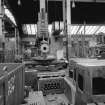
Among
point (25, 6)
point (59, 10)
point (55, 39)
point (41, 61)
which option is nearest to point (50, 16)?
point (59, 10)

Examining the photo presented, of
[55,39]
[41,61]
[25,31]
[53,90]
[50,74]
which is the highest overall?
[25,31]

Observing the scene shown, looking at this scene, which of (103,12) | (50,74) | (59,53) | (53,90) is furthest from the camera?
(103,12)

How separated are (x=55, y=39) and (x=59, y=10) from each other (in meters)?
3.62

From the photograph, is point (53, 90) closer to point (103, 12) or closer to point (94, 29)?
point (103, 12)

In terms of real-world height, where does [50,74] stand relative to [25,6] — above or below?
below

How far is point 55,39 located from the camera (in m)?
3.72

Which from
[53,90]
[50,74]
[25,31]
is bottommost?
[53,90]

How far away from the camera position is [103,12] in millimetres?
7379

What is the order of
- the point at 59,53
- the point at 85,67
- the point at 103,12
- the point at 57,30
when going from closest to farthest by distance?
the point at 85,67 → the point at 57,30 → the point at 59,53 → the point at 103,12

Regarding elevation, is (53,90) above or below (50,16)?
below

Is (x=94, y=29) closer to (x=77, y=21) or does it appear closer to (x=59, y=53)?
(x=77, y=21)

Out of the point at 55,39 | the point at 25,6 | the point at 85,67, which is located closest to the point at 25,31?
the point at 25,6

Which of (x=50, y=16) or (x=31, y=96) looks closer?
(x=31, y=96)

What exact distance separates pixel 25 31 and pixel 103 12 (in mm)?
5547
